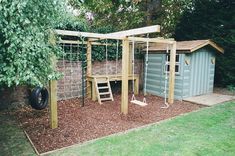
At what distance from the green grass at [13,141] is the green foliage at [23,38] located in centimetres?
176

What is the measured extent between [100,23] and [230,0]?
6.94 meters

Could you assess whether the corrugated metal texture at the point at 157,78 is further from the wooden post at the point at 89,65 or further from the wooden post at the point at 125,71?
the wooden post at the point at 125,71

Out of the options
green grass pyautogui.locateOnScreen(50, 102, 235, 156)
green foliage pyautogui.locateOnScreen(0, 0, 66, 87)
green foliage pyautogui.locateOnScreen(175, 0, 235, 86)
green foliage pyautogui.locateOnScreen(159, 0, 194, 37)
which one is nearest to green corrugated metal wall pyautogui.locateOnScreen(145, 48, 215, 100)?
green foliage pyautogui.locateOnScreen(175, 0, 235, 86)

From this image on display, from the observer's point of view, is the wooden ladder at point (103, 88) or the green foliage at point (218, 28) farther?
the green foliage at point (218, 28)

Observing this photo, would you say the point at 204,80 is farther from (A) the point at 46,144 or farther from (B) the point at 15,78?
(B) the point at 15,78

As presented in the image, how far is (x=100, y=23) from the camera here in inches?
563

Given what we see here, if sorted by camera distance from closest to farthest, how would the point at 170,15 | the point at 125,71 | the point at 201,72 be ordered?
the point at 125,71 → the point at 201,72 → the point at 170,15

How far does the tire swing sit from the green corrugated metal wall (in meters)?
5.06

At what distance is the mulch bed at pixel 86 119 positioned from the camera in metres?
5.49

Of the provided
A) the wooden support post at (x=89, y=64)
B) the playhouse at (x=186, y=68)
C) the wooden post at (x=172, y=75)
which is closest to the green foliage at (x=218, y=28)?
the playhouse at (x=186, y=68)

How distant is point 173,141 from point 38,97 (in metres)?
3.42

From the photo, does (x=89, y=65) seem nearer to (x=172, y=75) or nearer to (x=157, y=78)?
(x=157, y=78)

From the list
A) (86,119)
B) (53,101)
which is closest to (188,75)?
(86,119)

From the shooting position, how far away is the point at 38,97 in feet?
20.1
